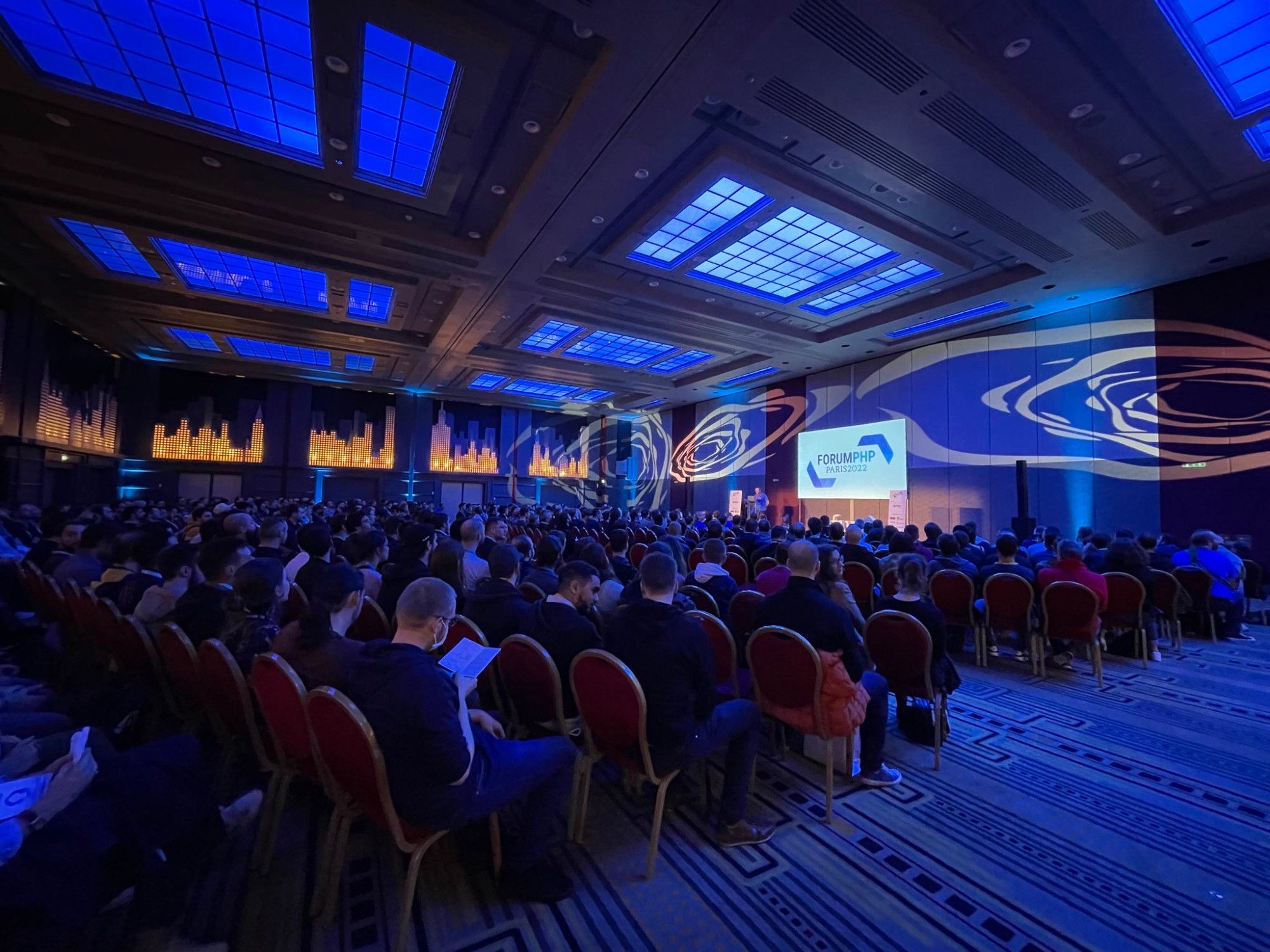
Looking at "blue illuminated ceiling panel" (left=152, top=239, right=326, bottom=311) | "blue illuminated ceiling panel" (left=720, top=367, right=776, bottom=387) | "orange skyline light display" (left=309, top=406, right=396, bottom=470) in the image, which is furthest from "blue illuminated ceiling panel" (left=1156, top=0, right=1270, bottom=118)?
"orange skyline light display" (left=309, top=406, right=396, bottom=470)

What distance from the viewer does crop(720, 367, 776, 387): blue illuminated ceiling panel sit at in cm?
1541

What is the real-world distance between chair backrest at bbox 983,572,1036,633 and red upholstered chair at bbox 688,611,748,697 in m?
3.07

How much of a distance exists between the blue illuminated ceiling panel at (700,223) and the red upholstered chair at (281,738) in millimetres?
7079

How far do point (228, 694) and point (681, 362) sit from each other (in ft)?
46.9

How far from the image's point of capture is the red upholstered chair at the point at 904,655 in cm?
312

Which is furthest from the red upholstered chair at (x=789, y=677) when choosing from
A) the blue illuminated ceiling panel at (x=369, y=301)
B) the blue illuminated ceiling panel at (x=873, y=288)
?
the blue illuminated ceiling panel at (x=369, y=301)

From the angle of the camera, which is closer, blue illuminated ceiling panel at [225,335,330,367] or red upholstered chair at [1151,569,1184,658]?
red upholstered chair at [1151,569,1184,658]

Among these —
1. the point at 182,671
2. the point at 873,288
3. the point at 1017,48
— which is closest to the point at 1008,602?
the point at 1017,48

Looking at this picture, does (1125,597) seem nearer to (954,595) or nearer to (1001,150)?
(954,595)

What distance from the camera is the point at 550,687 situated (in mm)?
2674

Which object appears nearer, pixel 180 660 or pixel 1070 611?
pixel 180 660

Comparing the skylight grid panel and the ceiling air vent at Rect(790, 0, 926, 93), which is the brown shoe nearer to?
the ceiling air vent at Rect(790, 0, 926, 93)

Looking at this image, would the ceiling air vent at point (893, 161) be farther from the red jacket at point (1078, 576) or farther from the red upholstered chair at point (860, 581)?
the red jacket at point (1078, 576)

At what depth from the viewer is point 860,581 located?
17.9 feet
